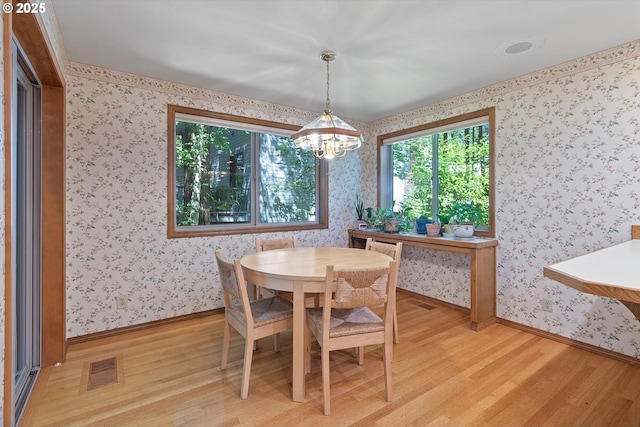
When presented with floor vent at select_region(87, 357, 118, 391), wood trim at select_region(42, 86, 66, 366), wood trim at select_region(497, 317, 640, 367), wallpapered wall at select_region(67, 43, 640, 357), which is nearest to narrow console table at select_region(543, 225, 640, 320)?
wallpapered wall at select_region(67, 43, 640, 357)

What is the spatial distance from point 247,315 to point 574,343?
2.66 meters

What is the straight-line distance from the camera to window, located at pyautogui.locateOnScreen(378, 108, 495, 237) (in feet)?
10.8

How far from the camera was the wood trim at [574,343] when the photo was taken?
229 cm

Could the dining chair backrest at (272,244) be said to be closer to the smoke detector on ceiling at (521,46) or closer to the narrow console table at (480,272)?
the narrow console table at (480,272)

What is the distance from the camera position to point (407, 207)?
414 centimetres

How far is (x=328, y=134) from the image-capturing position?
7.23 ft

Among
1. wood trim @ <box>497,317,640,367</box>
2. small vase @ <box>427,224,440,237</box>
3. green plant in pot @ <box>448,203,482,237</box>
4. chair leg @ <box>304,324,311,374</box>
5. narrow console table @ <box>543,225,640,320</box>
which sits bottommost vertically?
wood trim @ <box>497,317,640,367</box>

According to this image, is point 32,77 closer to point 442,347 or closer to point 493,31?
point 493,31

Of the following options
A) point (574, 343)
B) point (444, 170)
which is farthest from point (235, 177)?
point (574, 343)

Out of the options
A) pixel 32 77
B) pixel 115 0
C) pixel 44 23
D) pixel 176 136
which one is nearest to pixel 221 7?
pixel 115 0

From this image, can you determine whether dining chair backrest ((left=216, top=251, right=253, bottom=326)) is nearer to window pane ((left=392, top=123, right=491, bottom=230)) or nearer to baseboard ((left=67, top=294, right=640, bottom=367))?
baseboard ((left=67, top=294, right=640, bottom=367))

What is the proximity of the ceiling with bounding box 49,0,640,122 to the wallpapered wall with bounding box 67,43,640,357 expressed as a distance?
227 mm

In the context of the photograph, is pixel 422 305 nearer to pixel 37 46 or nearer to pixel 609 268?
pixel 609 268

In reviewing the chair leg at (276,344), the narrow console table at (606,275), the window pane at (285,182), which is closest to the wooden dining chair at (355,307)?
the chair leg at (276,344)
